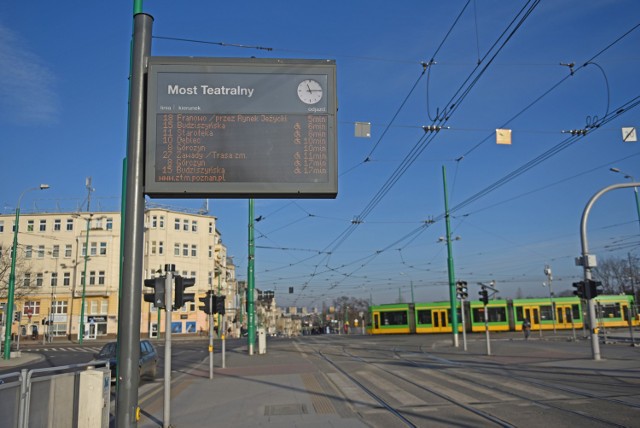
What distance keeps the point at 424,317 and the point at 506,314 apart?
743cm

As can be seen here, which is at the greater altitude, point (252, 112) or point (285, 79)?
point (285, 79)

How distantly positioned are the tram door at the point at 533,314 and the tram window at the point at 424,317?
8404mm

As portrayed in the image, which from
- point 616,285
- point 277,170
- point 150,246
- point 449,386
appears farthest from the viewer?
point 616,285

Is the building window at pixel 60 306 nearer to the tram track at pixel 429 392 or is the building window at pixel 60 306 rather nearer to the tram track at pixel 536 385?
the tram track at pixel 536 385

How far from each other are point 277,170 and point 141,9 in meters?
3.43

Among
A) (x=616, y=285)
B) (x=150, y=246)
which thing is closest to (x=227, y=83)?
(x=150, y=246)

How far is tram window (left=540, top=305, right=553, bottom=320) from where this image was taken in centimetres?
4934

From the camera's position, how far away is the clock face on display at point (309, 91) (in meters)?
8.65

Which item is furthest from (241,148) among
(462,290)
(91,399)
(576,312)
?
(576,312)

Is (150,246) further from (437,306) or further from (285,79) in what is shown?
(285,79)

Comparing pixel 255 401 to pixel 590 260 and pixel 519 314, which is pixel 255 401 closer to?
pixel 590 260

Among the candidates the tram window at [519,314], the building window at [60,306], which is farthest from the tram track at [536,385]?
the building window at [60,306]

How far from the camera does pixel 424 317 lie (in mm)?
50312

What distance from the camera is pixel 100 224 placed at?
223ft
